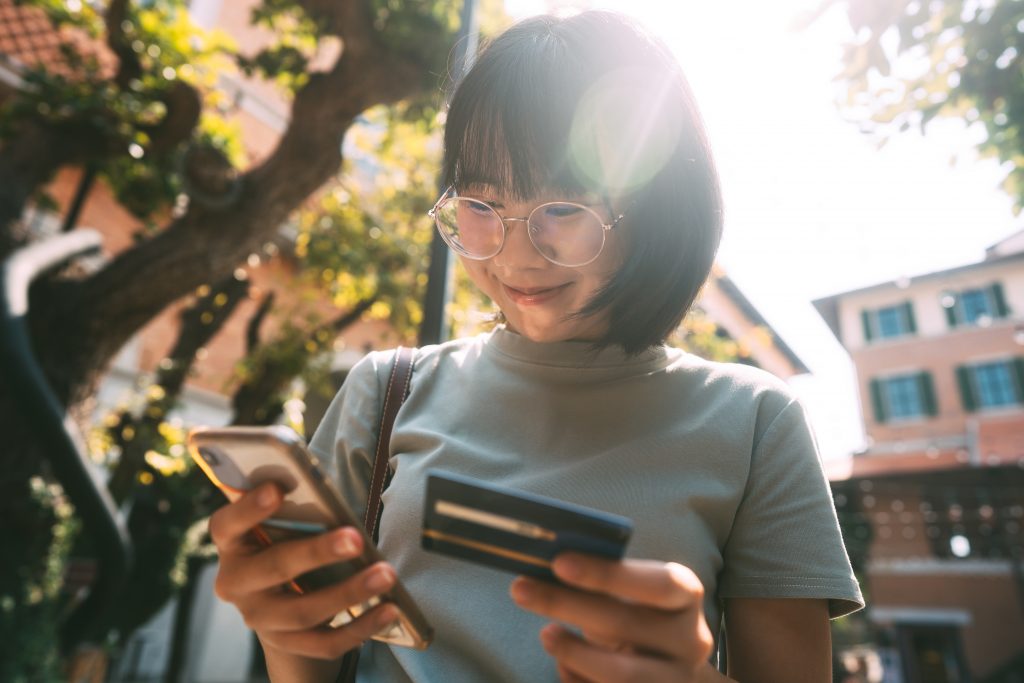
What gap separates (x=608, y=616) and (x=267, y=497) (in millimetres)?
390

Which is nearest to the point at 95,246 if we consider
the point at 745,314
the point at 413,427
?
the point at 413,427

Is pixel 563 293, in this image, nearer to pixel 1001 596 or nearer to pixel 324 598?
pixel 324 598

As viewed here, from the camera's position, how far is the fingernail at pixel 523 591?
2.29 ft

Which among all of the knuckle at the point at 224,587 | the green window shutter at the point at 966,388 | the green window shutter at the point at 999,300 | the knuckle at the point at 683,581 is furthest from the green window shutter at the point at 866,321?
the knuckle at the point at 224,587

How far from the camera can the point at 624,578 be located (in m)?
0.66

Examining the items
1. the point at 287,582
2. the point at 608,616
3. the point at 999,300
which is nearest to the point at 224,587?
the point at 287,582

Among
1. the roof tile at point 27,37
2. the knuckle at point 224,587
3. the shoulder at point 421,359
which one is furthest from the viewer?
the roof tile at point 27,37

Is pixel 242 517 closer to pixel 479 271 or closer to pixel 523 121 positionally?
pixel 479 271

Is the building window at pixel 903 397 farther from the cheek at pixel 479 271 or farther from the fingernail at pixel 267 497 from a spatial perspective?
A: the fingernail at pixel 267 497

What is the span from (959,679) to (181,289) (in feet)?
73.7

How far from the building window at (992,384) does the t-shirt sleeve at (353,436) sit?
2438 cm

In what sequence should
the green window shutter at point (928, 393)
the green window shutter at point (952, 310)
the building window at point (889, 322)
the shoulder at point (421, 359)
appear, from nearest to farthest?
the shoulder at point (421, 359) < the green window shutter at point (928, 393) < the green window shutter at point (952, 310) < the building window at point (889, 322)

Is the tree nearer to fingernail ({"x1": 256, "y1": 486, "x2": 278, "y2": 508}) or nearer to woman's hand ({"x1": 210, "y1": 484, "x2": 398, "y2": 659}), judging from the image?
woman's hand ({"x1": 210, "y1": 484, "x2": 398, "y2": 659})

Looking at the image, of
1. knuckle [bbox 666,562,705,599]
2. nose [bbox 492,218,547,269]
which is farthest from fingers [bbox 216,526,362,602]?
nose [bbox 492,218,547,269]
